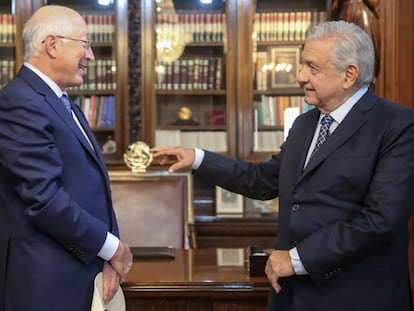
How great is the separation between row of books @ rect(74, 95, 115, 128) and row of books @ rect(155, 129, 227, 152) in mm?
353

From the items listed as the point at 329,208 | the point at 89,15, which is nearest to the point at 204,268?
the point at 329,208

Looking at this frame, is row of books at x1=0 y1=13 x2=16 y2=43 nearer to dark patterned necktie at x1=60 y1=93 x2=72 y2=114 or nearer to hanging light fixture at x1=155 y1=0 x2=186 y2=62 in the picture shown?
hanging light fixture at x1=155 y1=0 x2=186 y2=62

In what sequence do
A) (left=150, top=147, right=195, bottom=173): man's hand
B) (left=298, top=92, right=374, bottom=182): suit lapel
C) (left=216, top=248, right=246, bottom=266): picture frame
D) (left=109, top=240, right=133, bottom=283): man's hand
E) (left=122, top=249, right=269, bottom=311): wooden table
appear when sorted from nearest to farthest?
(left=298, top=92, right=374, bottom=182): suit lapel
(left=109, top=240, right=133, bottom=283): man's hand
(left=122, top=249, right=269, bottom=311): wooden table
(left=150, top=147, right=195, bottom=173): man's hand
(left=216, top=248, right=246, bottom=266): picture frame

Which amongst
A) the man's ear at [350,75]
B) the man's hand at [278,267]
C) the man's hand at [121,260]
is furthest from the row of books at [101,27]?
the man's hand at [278,267]

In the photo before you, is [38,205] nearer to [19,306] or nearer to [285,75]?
[19,306]

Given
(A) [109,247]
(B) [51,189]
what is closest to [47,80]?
(B) [51,189]

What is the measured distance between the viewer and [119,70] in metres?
4.52

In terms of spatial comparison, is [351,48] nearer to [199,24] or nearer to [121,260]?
[121,260]

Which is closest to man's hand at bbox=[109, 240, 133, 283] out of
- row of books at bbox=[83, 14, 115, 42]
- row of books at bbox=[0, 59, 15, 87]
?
row of books at bbox=[83, 14, 115, 42]

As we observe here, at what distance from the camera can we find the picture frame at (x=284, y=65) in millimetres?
4637

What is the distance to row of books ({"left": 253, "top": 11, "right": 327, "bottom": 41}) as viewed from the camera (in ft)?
15.1

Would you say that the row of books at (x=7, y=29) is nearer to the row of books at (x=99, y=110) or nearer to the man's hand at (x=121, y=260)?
the row of books at (x=99, y=110)

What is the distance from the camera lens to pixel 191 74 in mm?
4656

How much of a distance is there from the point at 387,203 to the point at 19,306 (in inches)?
39.8
